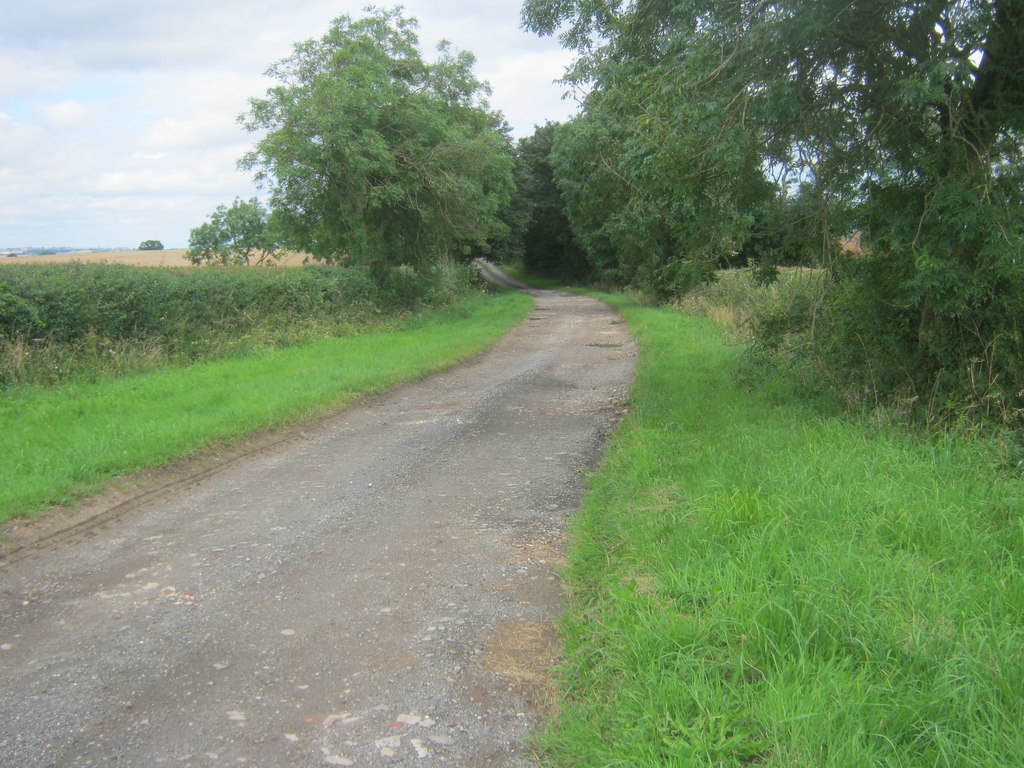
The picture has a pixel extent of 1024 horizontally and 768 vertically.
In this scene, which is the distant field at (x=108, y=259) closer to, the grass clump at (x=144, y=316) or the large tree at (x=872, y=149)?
the grass clump at (x=144, y=316)

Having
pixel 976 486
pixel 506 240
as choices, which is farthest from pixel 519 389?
pixel 506 240

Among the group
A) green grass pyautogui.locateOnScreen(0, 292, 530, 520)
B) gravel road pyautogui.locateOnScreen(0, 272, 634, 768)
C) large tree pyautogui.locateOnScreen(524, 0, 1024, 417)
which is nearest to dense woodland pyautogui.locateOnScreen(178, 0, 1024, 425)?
large tree pyautogui.locateOnScreen(524, 0, 1024, 417)

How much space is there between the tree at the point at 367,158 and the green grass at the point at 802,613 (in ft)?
59.6

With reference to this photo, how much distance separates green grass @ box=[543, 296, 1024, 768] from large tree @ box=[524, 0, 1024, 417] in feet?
5.72

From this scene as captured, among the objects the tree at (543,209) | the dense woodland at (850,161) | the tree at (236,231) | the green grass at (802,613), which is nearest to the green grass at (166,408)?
the green grass at (802,613)

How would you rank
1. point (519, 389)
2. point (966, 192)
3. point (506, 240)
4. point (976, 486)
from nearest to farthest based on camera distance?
point (976, 486) < point (966, 192) < point (519, 389) < point (506, 240)

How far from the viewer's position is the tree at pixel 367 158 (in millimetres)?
21703

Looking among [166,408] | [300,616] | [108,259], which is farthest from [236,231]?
[300,616]

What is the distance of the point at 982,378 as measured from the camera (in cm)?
718

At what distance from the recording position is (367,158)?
21922 millimetres

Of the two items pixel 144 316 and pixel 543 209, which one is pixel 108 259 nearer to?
pixel 144 316

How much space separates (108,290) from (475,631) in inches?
457

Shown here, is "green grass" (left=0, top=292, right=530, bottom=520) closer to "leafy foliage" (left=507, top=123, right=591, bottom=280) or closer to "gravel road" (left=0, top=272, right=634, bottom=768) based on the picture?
"gravel road" (left=0, top=272, right=634, bottom=768)

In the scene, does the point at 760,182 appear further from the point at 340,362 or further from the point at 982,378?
the point at 340,362
